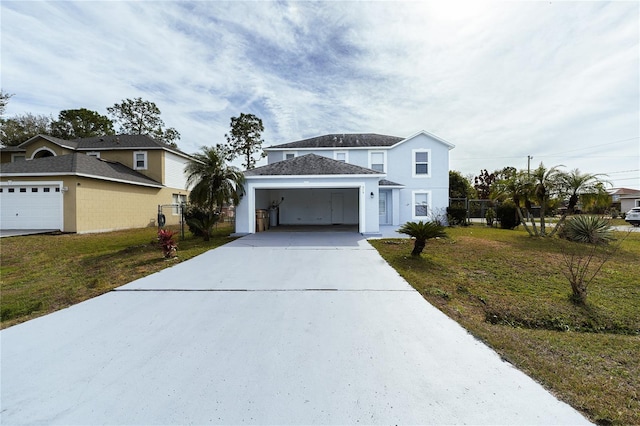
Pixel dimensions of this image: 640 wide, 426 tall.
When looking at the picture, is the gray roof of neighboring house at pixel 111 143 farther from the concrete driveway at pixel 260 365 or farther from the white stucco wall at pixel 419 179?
the concrete driveway at pixel 260 365

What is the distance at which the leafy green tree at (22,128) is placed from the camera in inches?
1120

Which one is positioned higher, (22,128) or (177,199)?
(22,128)

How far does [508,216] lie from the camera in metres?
17.7

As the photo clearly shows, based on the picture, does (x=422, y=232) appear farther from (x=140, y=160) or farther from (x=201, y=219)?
(x=140, y=160)

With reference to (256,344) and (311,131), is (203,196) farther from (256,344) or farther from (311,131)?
(311,131)

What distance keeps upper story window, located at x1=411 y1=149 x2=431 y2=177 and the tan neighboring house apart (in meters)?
18.3

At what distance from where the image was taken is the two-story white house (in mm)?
15463

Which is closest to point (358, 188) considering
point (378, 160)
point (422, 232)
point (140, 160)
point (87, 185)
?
point (378, 160)

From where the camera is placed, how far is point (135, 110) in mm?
34312

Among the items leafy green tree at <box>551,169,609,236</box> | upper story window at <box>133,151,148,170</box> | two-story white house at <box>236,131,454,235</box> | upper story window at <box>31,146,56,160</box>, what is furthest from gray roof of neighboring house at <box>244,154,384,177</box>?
upper story window at <box>31,146,56,160</box>

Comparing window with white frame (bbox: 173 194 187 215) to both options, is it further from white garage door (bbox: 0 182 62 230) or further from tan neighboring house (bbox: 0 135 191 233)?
white garage door (bbox: 0 182 62 230)

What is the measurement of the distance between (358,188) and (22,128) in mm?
39033

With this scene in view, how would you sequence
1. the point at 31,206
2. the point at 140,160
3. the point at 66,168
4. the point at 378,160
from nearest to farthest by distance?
1. the point at 66,168
2. the point at 31,206
3. the point at 378,160
4. the point at 140,160

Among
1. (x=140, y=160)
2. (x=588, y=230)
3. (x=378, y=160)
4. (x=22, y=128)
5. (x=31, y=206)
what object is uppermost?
(x=22, y=128)
